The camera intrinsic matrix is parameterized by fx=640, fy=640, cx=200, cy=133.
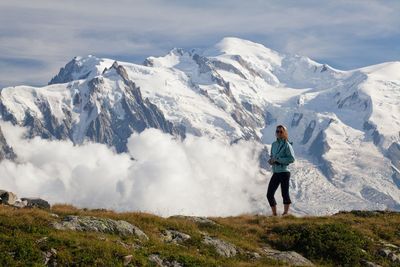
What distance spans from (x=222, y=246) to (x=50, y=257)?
741 centimetres

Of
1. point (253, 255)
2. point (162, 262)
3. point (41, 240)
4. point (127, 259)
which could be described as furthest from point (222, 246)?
point (41, 240)

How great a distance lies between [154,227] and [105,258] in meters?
5.81

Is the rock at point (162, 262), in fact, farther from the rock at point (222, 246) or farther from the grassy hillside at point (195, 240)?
the rock at point (222, 246)

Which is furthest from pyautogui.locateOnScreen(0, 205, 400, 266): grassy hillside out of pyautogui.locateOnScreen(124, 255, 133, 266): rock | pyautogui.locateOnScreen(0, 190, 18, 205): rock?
pyautogui.locateOnScreen(0, 190, 18, 205): rock

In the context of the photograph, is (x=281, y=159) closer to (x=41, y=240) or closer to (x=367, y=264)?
(x=367, y=264)

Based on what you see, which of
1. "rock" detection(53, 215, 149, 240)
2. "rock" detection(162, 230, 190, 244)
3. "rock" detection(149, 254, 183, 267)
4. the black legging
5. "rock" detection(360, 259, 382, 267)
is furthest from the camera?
the black legging

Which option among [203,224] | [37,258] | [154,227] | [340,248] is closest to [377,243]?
[340,248]

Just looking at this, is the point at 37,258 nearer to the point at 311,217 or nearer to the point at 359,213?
the point at 311,217

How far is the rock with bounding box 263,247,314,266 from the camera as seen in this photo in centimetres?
2543

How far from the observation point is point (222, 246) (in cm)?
2553

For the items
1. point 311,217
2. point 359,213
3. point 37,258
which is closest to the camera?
point 37,258

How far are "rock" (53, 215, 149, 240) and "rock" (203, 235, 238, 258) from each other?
8.54 feet

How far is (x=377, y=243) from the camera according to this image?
2862 cm

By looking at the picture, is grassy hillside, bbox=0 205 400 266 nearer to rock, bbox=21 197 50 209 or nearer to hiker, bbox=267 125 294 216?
rock, bbox=21 197 50 209
